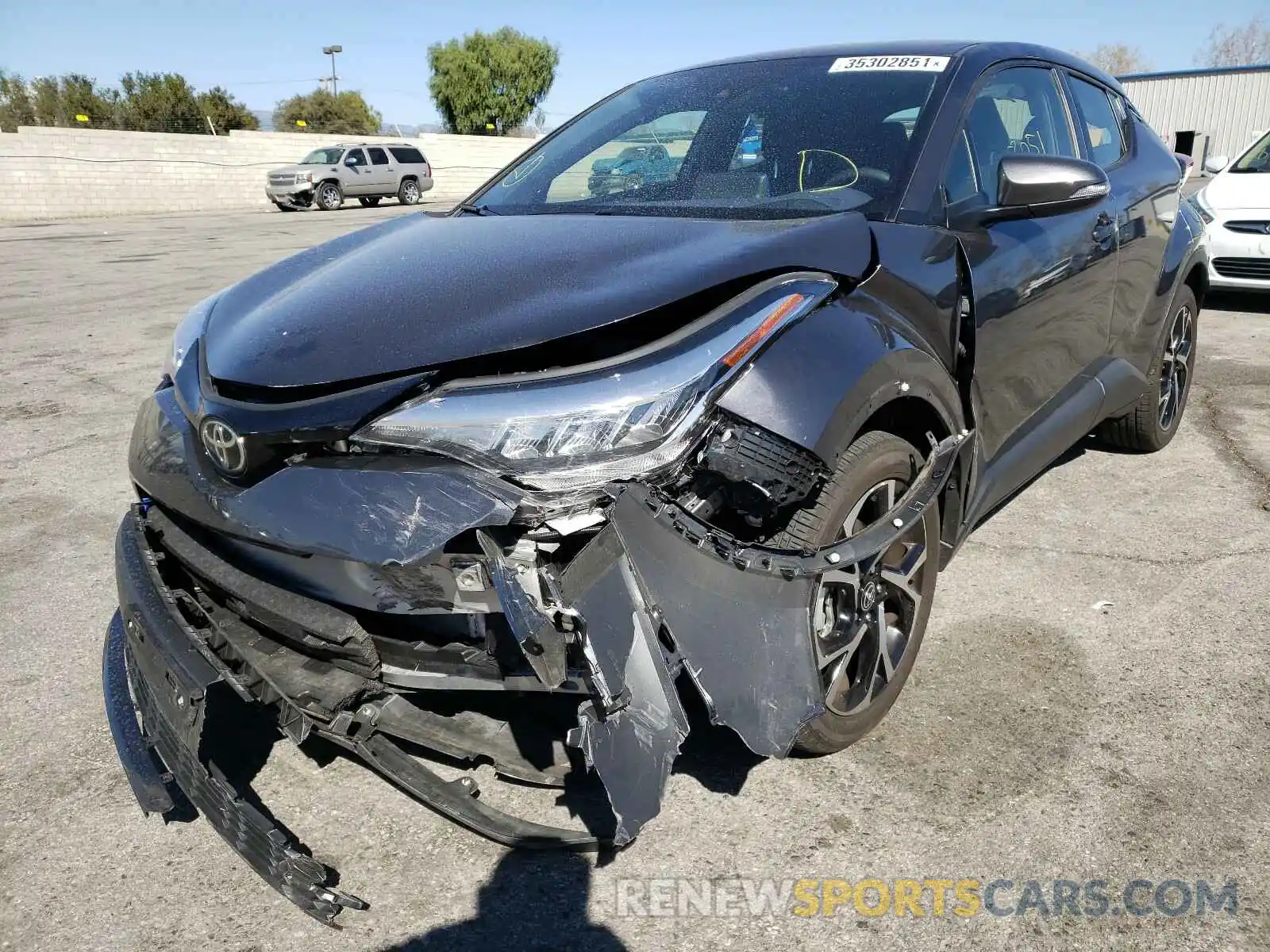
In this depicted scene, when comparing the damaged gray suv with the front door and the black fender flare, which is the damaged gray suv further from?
the front door

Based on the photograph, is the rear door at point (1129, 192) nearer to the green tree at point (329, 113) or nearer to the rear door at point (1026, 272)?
the rear door at point (1026, 272)

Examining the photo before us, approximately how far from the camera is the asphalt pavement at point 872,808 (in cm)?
209

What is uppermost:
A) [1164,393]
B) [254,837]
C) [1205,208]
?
[254,837]

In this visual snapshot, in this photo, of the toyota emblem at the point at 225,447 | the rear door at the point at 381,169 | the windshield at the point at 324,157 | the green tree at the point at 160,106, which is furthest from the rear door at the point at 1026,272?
the green tree at the point at 160,106

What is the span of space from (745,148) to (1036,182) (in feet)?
2.82

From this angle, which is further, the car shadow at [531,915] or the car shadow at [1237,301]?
the car shadow at [1237,301]

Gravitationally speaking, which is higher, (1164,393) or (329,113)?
(1164,393)

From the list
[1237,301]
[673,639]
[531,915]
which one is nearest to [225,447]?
[673,639]

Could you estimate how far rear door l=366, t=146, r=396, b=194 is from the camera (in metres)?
29.0

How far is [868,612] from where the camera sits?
2502 millimetres

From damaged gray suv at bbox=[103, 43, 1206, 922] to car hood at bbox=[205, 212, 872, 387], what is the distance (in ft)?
0.04

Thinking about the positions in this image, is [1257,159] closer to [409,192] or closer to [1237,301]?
[1237,301]

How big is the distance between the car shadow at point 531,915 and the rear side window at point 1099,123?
3331 millimetres

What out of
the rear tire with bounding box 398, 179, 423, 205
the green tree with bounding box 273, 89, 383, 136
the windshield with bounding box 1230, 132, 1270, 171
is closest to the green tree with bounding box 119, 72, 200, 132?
the green tree with bounding box 273, 89, 383, 136
